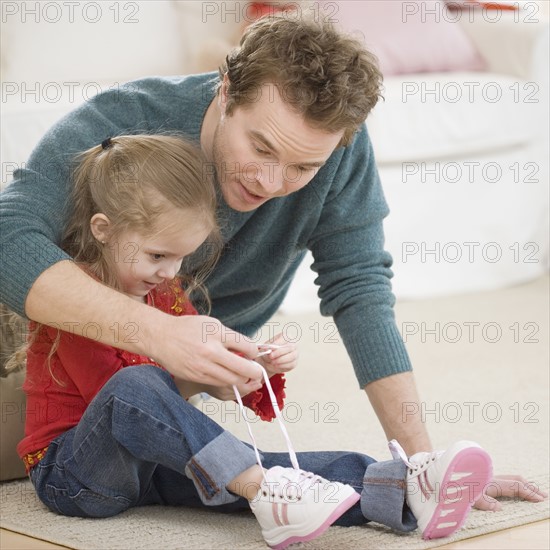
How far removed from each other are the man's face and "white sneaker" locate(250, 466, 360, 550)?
38 cm

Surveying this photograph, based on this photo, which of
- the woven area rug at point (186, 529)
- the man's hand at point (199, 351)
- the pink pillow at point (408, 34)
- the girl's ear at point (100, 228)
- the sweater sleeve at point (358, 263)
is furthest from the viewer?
the pink pillow at point (408, 34)

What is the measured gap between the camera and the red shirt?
4.32 feet

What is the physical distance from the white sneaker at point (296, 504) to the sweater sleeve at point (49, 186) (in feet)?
1.23

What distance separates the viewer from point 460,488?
3.84 ft

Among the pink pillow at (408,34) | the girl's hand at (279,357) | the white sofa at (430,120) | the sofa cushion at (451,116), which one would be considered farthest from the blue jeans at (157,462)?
the pink pillow at (408,34)

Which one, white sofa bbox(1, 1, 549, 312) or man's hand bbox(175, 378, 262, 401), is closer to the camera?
man's hand bbox(175, 378, 262, 401)

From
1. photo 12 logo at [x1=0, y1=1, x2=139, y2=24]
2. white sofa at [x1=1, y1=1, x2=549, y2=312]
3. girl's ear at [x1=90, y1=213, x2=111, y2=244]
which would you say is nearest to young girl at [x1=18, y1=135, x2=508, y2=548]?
girl's ear at [x1=90, y1=213, x2=111, y2=244]

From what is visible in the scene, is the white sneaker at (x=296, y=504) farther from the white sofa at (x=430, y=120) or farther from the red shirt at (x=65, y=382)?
the white sofa at (x=430, y=120)

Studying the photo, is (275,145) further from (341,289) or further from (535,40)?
(535,40)

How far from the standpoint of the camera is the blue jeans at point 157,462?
1191 mm

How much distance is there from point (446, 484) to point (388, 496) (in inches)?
4.2

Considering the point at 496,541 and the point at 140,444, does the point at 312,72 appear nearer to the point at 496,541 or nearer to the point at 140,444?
the point at 140,444

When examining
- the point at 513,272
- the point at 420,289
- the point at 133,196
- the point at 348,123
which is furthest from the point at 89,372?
the point at 513,272

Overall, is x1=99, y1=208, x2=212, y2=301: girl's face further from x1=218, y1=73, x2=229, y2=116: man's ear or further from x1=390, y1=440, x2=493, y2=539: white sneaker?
x1=390, y1=440, x2=493, y2=539: white sneaker
